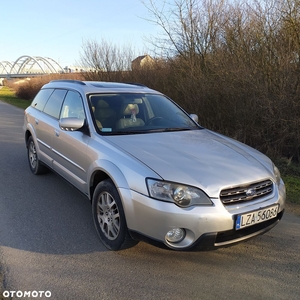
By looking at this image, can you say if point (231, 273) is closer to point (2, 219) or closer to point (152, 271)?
point (152, 271)

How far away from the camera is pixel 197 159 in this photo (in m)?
3.09

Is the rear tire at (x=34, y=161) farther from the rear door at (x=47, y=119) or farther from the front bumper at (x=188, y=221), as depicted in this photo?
the front bumper at (x=188, y=221)

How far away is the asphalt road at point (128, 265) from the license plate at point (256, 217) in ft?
1.56

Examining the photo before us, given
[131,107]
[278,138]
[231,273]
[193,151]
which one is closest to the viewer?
[231,273]

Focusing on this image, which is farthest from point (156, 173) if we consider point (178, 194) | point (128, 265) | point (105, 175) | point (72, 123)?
point (72, 123)

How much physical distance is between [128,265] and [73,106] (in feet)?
7.61

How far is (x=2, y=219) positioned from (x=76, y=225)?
0.96m

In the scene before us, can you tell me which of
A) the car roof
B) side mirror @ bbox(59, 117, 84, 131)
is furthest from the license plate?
the car roof

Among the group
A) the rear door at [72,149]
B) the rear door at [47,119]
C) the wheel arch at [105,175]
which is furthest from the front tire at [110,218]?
the rear door at [47,119]

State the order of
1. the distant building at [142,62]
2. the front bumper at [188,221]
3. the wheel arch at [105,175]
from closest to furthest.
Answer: the front bumper at [188,221], the wheel arch at [105,175], the distant building at [142,62]

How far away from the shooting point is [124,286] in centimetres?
265

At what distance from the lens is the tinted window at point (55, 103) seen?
4723 mm

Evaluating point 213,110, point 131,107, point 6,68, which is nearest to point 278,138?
point 213,110

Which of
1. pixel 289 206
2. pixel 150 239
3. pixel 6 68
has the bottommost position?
pixel 289 206
